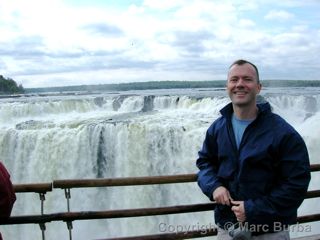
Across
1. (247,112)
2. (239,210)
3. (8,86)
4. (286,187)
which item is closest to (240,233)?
(239,210)

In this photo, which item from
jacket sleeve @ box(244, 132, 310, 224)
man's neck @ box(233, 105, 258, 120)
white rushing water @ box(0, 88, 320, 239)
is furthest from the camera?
white rushing water @ box(0, 88, 320, 239)

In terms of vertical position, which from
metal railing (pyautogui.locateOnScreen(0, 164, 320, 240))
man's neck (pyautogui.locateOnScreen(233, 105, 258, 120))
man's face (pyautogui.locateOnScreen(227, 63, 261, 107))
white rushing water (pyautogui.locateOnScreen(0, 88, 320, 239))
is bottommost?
white rushing water (pyautogui.locateOnScreen(0, 88, 320, 239))

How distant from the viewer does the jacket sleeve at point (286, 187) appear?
7.65 feet

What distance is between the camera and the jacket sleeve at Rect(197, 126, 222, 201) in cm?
262

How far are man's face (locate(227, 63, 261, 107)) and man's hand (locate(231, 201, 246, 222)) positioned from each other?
531 mm

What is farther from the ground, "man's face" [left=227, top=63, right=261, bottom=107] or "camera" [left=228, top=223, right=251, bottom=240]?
"man's face" [left=227, top=63, right=261, bottom=107]

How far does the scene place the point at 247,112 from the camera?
8.34 feet

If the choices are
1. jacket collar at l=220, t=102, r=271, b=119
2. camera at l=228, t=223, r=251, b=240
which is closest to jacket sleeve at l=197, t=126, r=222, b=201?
jacket collar at l=220, t=102, r=271, b=119

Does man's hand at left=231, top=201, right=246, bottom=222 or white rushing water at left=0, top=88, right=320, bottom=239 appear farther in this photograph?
white rushing water at left=0, top=88, right=320, bottom=239

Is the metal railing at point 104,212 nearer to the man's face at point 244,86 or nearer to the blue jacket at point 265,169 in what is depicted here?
the blue jacket at point 265,169

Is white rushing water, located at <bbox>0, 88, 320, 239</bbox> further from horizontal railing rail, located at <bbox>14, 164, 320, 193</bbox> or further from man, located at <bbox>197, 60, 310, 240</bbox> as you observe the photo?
man, located at <bbox>197, 60, 310, 240</bbox>

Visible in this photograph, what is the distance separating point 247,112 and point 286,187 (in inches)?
18.1

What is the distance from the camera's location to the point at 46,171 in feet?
45.4

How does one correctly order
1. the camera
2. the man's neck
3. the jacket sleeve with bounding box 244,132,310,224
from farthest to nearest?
1. the man's neck
2. the camera
3. the jacket sleeve with bounding box 244,132,310,224
